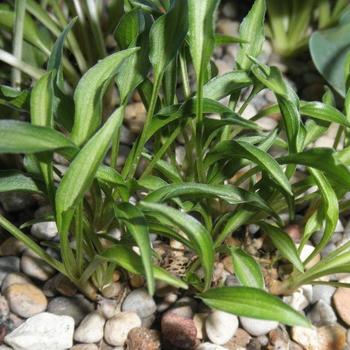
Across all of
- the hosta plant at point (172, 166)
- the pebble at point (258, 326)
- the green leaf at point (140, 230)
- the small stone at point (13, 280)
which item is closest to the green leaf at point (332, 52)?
the hosta plant at point (172, 166)

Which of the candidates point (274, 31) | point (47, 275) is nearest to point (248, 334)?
point (47, 275)

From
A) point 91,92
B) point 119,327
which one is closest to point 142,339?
point 119,327

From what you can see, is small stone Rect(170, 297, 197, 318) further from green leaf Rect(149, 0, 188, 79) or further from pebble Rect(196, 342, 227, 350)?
green leaf Rect(149, 0, 188, 79)

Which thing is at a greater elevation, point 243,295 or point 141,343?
point 243,295

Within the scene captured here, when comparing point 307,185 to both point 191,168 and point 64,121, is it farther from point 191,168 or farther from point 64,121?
point 64,121

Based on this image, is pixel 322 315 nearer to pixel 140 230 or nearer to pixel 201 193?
pixel 201 193

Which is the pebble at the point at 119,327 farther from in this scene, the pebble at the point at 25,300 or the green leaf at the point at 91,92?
A: the green leaf at the point at 91,92
